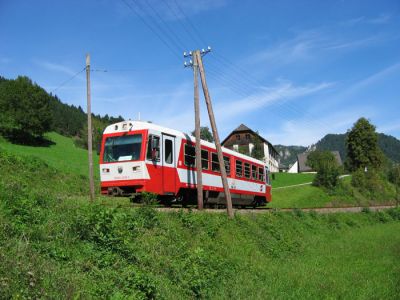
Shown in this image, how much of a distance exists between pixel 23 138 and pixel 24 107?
498 cm

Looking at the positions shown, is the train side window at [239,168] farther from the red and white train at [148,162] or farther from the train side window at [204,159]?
the red and white train at [148,162]

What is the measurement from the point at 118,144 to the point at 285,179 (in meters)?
58.4

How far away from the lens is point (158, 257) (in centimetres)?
914

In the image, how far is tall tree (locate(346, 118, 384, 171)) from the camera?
71.3 m

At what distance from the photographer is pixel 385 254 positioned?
16.3 metres

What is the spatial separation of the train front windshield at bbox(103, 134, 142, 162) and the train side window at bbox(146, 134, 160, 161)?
34 centimetres

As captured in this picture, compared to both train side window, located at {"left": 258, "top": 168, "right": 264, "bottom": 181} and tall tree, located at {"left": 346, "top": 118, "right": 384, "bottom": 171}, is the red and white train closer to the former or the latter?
train side window, located at {"left": 258, "top": 168, "right": 264, "bottom": 181}

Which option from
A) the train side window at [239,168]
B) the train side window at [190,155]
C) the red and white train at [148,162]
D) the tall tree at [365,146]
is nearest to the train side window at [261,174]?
the train side window at [239,168]

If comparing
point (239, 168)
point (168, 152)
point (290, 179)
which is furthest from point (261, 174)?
point (290, 179)

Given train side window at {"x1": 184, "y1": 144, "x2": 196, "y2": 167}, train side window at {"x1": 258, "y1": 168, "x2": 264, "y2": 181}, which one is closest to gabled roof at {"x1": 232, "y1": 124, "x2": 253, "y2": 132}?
train side window at {"x1": 258, "y1": 168, "x2": 264, "y2": 181}

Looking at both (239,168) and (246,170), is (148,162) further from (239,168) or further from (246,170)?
(246,170)

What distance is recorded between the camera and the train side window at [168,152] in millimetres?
16047

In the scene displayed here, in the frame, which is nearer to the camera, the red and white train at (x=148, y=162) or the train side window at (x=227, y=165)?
the red and white train at (x=148, y=162)

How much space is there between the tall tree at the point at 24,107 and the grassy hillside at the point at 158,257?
4675 centimetres
